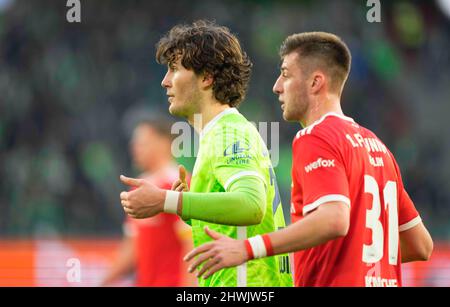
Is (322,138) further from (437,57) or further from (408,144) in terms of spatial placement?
(437,57)

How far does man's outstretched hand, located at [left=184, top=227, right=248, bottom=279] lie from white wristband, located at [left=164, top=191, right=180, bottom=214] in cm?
38

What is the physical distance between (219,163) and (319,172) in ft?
1.87

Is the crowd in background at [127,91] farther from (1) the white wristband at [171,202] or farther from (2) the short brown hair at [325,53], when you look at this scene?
(1) the white wristband at [171,202]

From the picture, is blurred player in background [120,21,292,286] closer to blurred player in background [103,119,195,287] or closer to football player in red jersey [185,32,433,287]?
football player in red jersey [185,32,433,287]

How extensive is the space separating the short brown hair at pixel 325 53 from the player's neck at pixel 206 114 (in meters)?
0.50

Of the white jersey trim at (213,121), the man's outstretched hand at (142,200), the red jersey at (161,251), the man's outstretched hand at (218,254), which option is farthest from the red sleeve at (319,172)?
the red jersey at (161,251)

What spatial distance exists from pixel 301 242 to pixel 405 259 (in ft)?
3.43

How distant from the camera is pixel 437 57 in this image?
15.7m

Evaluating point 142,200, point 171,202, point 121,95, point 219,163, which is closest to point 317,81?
point 219,163

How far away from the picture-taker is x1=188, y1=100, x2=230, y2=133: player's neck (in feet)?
14.0

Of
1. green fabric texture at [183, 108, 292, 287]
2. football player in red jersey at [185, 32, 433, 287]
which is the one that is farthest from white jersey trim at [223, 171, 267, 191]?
football player in red jersey at [185, 32, 433, 287]

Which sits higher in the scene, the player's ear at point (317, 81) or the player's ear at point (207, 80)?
the player's ear at point (207, 80)

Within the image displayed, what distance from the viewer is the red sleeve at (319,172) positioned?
334 centimetres

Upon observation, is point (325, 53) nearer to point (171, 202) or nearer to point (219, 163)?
point (219, 163)
